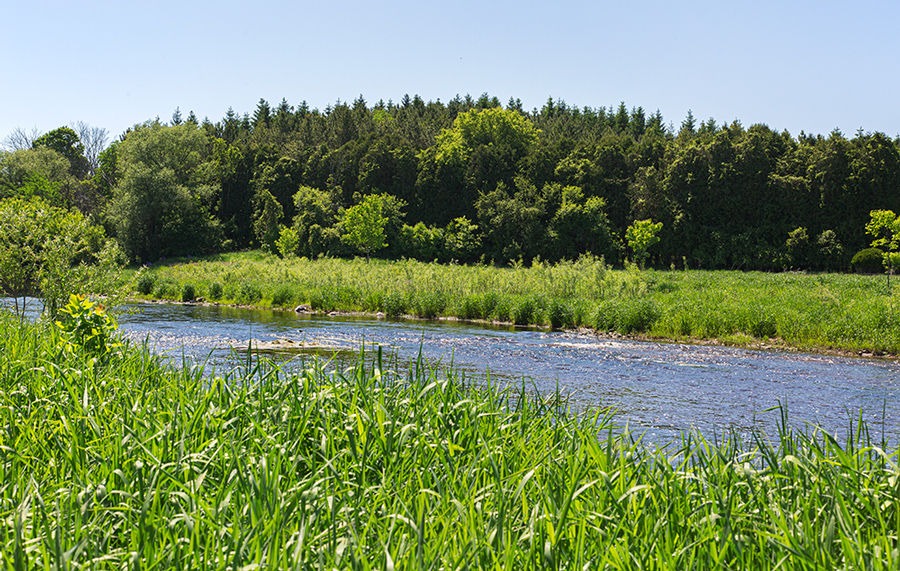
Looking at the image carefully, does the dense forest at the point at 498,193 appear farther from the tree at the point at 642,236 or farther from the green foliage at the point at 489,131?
the tree at the point at 642,236

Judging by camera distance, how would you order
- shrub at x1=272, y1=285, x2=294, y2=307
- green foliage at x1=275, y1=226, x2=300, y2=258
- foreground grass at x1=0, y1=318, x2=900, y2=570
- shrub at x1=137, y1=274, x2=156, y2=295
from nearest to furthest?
1. foreground grass at x1=0, y1=318, x2=900, y2=570
2. shrub at x1=272, y1=285, x2=294, y2=307
3. shrub at x1=137, y1=274, x2=156, y2=295
4. green foliage at x1=275, y1=226, x2=300, y2=258

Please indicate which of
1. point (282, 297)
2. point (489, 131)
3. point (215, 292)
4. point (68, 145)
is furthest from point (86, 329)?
point (68, 145)

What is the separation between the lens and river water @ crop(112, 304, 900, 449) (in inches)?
383

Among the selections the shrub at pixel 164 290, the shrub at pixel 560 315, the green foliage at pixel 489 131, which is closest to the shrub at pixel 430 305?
the shrub at pixel 560 315

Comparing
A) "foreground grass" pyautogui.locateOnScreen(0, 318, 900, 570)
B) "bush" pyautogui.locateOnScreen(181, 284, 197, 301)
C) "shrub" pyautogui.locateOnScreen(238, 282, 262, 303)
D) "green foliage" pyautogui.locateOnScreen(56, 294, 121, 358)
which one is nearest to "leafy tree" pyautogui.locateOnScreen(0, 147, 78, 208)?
"bush" pyautogui.locateOnScreen(181, 284, 197, 301)

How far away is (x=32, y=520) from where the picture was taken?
285 cm

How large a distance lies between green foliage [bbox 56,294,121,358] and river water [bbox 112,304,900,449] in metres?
0.83

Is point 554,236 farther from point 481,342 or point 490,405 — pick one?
Result: point 490,405

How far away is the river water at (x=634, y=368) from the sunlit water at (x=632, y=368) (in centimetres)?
3

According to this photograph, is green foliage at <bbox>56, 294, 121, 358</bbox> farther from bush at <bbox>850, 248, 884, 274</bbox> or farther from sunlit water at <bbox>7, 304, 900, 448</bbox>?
bush at <bbox>850, 248, 884, 274</bbox>

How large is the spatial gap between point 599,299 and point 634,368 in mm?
10055

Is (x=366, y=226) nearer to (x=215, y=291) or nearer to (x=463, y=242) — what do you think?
(x=463, y=242)

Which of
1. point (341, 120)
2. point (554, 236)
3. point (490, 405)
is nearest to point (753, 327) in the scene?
point (490, 405)

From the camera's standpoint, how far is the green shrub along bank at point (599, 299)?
1778cm
